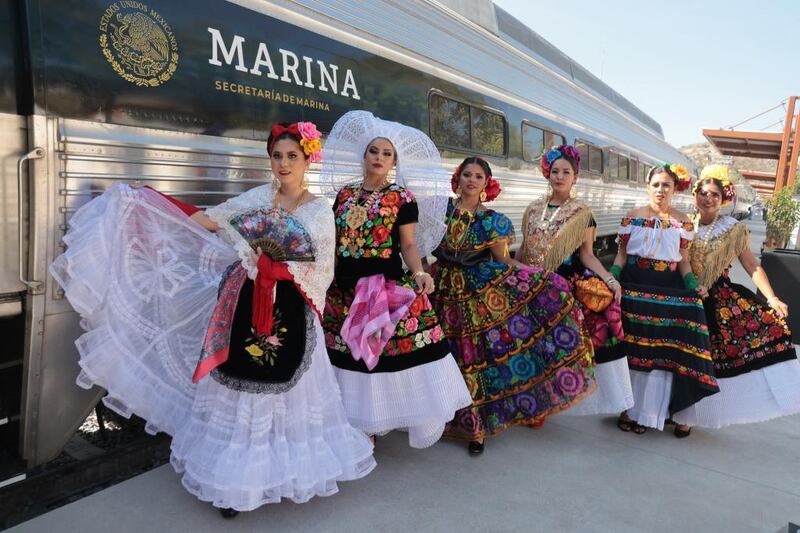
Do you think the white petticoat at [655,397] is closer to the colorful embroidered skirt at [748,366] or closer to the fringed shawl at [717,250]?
the colorful embroidered skirt at [748,366]

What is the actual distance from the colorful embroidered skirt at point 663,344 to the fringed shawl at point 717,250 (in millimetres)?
206

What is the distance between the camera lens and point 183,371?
252 cm

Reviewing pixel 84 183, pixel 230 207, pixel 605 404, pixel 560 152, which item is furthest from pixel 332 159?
pixel 605 404

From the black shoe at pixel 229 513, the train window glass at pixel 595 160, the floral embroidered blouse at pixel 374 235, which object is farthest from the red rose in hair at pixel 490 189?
the train window glass at pixel 595 160

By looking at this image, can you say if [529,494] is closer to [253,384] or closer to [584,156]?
[253,384]

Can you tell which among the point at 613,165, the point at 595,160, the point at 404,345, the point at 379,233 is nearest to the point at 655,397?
the point at 404,345

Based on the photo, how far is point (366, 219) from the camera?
2912mm

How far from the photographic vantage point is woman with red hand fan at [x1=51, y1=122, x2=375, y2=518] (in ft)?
7.59

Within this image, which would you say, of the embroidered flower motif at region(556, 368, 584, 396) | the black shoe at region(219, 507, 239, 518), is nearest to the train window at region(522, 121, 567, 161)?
the embroidered flower motif at region(556, 368, 584, 396)

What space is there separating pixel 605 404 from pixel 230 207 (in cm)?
248

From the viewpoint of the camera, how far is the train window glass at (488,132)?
Answer: 5238 millimetres

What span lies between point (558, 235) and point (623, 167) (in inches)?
297

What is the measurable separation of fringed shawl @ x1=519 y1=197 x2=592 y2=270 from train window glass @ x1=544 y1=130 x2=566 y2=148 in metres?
3.31

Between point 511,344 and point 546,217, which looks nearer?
point 511,344
